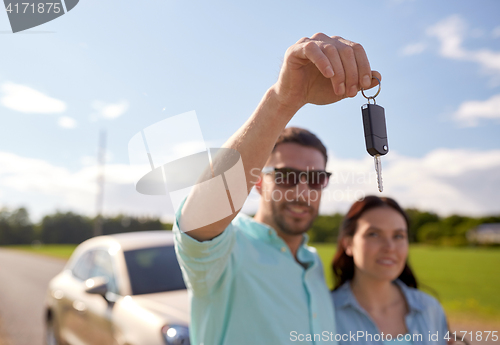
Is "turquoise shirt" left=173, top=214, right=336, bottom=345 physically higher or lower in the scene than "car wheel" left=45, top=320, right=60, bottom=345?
higher

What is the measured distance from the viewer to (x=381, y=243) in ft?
8.49

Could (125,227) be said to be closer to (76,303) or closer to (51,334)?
(51,334)

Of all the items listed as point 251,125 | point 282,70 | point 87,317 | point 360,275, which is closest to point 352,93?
point 282,70

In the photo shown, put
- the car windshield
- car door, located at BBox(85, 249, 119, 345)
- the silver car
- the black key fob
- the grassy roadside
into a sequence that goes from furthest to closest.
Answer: the grassy roadside, the car windshield, car door, located at BBox(85, 249, 119, 345), the silver car, the black key fob

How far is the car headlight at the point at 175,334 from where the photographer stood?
3049mm

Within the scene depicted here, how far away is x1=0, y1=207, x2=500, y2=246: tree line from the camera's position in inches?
161

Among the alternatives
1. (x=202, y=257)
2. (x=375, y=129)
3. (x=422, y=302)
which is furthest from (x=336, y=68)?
(x=422, y=302)

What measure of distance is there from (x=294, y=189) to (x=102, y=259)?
11.1 feet

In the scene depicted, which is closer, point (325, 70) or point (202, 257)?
point (325, 70)

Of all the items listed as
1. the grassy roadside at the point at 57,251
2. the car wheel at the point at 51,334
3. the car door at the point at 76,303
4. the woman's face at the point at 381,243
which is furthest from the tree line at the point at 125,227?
the grassy roadside at the point at 57,251

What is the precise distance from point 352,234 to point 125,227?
33973mm

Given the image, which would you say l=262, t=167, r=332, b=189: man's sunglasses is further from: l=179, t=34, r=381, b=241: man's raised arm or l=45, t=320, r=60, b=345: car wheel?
l=45, t=320, r=60, b=345: car wheel

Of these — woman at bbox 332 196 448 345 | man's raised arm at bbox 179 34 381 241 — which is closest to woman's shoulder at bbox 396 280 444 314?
woman at bbox 332 196 448 345

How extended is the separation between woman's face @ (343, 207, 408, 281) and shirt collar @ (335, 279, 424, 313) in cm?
16
